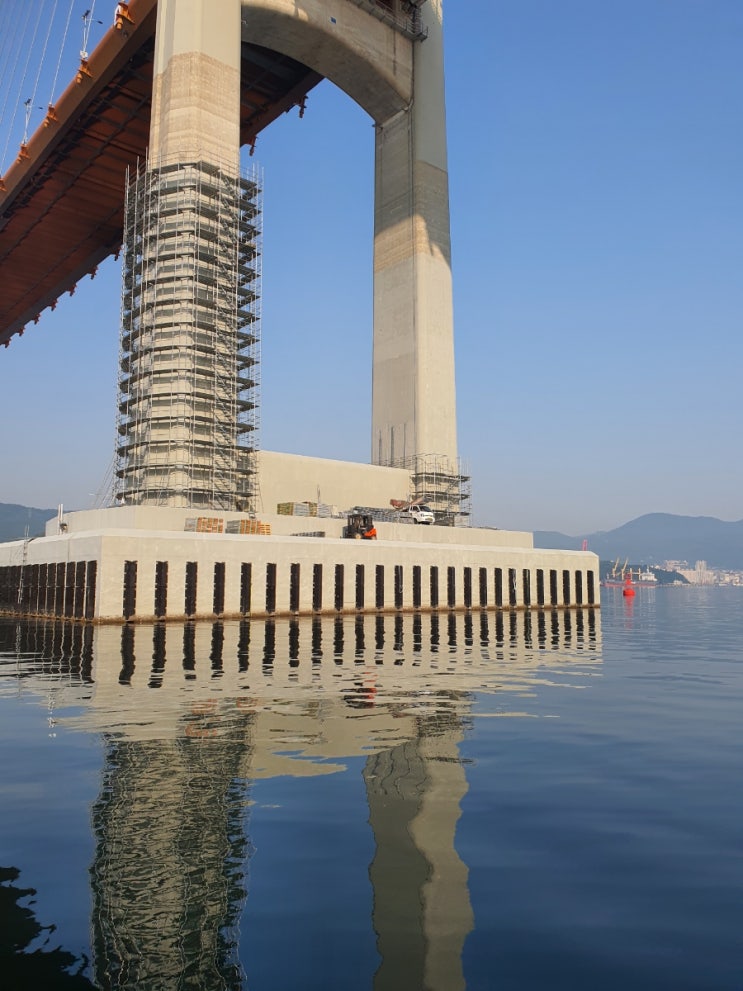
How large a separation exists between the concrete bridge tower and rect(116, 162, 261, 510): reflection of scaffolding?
0.09 metres

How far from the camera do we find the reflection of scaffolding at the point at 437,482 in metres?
64.2

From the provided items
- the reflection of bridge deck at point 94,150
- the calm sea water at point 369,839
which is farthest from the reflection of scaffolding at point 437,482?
the calm sea water at point 369,839

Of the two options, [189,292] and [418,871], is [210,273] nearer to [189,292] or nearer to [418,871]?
[189,292]

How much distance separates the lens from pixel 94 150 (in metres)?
68.2

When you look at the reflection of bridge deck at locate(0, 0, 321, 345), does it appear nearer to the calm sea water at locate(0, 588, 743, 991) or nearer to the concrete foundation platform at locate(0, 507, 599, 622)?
the concrete foundation platform at locate(0, 507, 599, 622)

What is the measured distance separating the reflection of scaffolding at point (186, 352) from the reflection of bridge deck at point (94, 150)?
12.6m

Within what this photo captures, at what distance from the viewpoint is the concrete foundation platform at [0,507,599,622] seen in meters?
37.9

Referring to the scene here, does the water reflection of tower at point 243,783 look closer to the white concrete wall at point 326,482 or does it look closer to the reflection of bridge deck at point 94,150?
the white concrete wall at point 326,482

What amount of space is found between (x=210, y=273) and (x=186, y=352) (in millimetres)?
6232

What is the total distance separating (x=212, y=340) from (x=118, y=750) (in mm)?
42601

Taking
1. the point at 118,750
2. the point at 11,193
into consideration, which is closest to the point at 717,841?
the point at 118,750

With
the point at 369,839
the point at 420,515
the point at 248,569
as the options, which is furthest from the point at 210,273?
the point at 369,839

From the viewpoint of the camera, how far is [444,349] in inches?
2603

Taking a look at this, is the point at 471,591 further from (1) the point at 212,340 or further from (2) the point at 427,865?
(2) the point at 427,865
